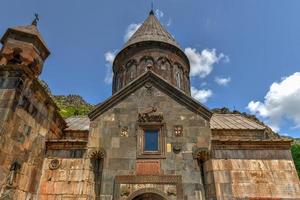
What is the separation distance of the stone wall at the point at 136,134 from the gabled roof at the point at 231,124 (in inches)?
128

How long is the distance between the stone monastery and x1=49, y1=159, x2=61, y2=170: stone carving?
0.04 m

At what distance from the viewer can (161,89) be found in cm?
952

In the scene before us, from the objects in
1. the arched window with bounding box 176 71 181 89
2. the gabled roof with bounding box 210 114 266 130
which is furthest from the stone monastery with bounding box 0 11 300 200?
the arched window with bounding box 176 71 181 89

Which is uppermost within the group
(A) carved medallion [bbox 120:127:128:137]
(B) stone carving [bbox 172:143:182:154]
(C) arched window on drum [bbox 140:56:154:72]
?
(C) arched window on drum [bbox 140:56:154:72]

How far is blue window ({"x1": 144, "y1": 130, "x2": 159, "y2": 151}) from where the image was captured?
27.5 ft

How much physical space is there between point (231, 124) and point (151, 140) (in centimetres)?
593

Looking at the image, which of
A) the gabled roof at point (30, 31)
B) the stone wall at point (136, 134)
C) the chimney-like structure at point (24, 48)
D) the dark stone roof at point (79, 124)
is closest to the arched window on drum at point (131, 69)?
the dark stone roof at point (79, 124)

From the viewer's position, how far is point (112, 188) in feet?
25.1

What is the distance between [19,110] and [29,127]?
0.79 metres

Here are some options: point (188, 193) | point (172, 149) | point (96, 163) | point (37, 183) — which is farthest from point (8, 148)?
point (188, 193)

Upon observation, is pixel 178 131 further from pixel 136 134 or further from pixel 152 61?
pixel 152 61

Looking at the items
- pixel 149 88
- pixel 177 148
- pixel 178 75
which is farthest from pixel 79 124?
pixel 178 75

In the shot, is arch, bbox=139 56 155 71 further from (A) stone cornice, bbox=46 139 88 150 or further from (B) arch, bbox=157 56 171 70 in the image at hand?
(A) stone cornice, bbox=46 139 88 150

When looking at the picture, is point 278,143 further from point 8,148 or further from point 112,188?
point 8,148
